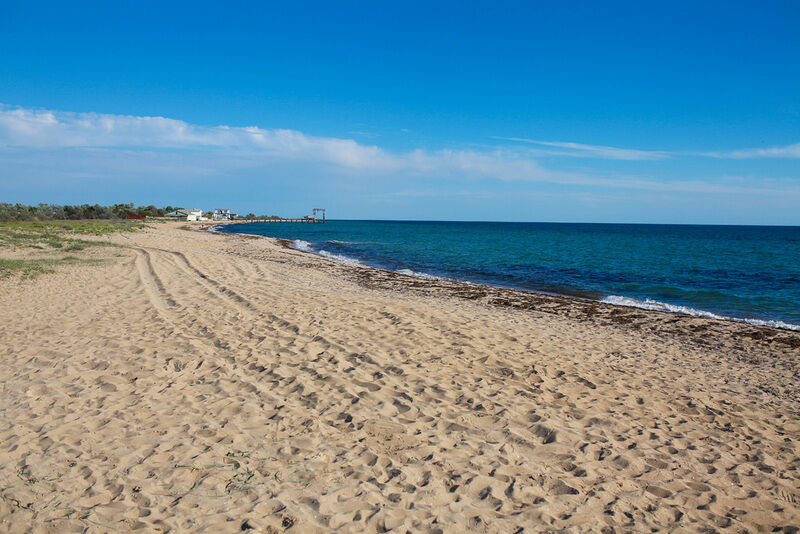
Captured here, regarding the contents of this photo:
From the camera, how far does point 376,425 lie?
5.35 metres

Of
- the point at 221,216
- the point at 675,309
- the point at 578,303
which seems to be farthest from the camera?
the point at 221,216

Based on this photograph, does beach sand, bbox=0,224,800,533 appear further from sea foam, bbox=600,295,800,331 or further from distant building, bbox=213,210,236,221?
distant building, bbox=213,210,236,221

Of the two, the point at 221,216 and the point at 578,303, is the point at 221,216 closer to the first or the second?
the point at 221,216

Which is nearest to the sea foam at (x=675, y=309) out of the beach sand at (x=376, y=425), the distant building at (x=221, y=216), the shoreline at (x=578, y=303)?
the shoreline at (x=578, y=303)

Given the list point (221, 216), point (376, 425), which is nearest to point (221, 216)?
point (221, 216)

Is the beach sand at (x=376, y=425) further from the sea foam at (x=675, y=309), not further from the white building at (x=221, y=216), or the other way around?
the white building at (x=221, y=216)

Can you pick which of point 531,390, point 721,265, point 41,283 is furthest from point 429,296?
point 721,265

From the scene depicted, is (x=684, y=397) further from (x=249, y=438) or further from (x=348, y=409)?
(x=249, y=438)

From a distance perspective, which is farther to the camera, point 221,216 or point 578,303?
point 221,216

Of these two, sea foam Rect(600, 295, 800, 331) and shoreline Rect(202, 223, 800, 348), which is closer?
shoreline Rect(202, 223, 800, 348)

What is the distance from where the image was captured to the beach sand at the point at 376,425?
3.89 metres

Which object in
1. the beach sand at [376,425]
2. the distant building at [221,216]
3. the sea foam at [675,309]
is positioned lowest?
the sea foam at [675,309]

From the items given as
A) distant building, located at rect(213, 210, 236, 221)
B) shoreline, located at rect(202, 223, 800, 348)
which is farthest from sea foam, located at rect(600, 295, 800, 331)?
distant building, located at rect(213, 210, 236, 221)

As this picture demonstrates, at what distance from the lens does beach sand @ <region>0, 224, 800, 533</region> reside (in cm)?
389
